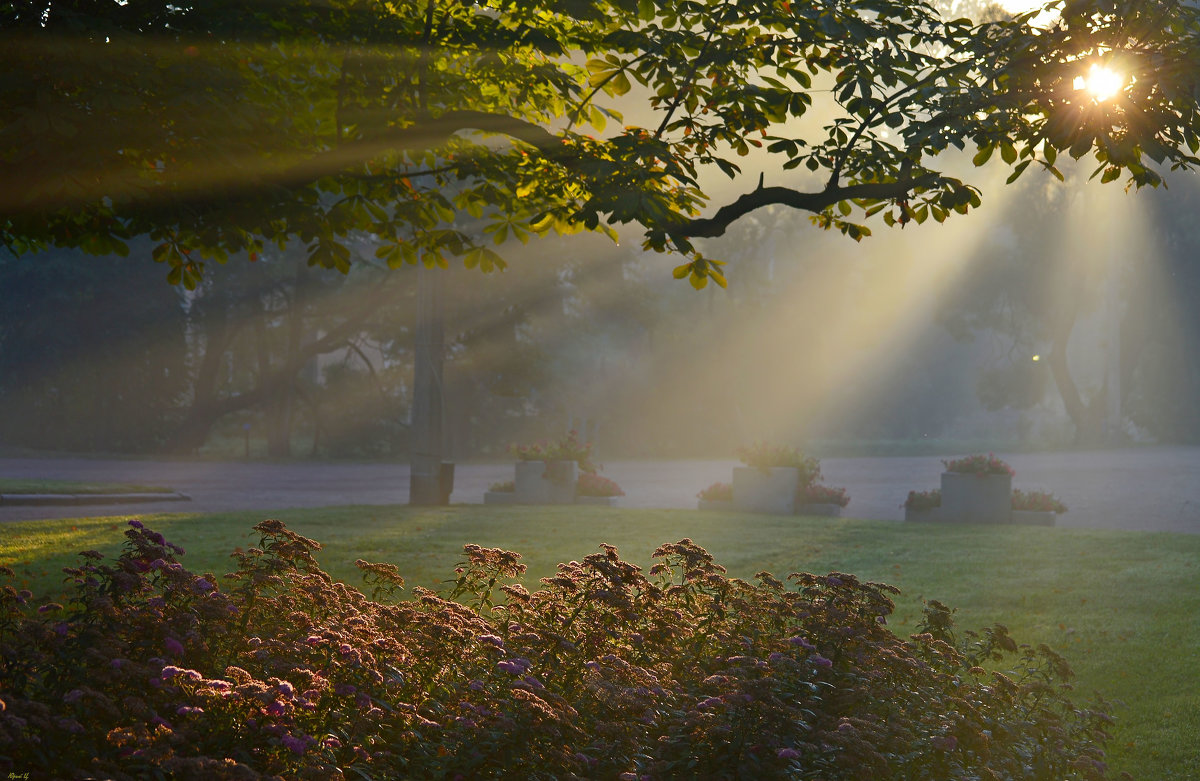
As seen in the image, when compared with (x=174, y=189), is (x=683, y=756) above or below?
below

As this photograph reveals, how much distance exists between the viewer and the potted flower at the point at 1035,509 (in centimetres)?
1789

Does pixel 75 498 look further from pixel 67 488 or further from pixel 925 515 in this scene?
pixel 925 515

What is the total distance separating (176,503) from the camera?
19172 millimetres

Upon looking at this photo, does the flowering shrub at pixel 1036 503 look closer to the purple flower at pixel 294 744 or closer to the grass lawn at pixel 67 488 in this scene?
the grass lawn at pixel 67 488

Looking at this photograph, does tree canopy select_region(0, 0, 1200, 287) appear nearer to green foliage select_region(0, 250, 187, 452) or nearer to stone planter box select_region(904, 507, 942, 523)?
stone planter box select_region(904, 507, 942, 523)

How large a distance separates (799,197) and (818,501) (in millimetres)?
13574

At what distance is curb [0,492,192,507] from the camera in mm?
17422

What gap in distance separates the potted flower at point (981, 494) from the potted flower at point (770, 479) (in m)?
2.63

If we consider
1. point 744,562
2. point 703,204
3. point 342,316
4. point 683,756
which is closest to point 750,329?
point 342,316

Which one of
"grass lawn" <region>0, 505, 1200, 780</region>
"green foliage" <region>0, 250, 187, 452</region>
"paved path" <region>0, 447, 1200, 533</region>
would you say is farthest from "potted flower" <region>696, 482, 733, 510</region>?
"green foliage" <region>0, 250, 187, 452</region>

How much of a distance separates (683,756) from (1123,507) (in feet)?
66.7

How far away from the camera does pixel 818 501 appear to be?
1952cm

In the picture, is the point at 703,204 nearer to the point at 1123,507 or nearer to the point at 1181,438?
the point at 1123,507

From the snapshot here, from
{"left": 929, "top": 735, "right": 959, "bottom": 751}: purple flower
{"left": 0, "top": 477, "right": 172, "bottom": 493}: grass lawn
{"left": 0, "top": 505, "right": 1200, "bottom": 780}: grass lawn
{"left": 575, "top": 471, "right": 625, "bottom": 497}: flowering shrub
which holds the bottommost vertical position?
{"left": 0, "top": 505, "right": 1200, "bottom": 780}: grass lawn
